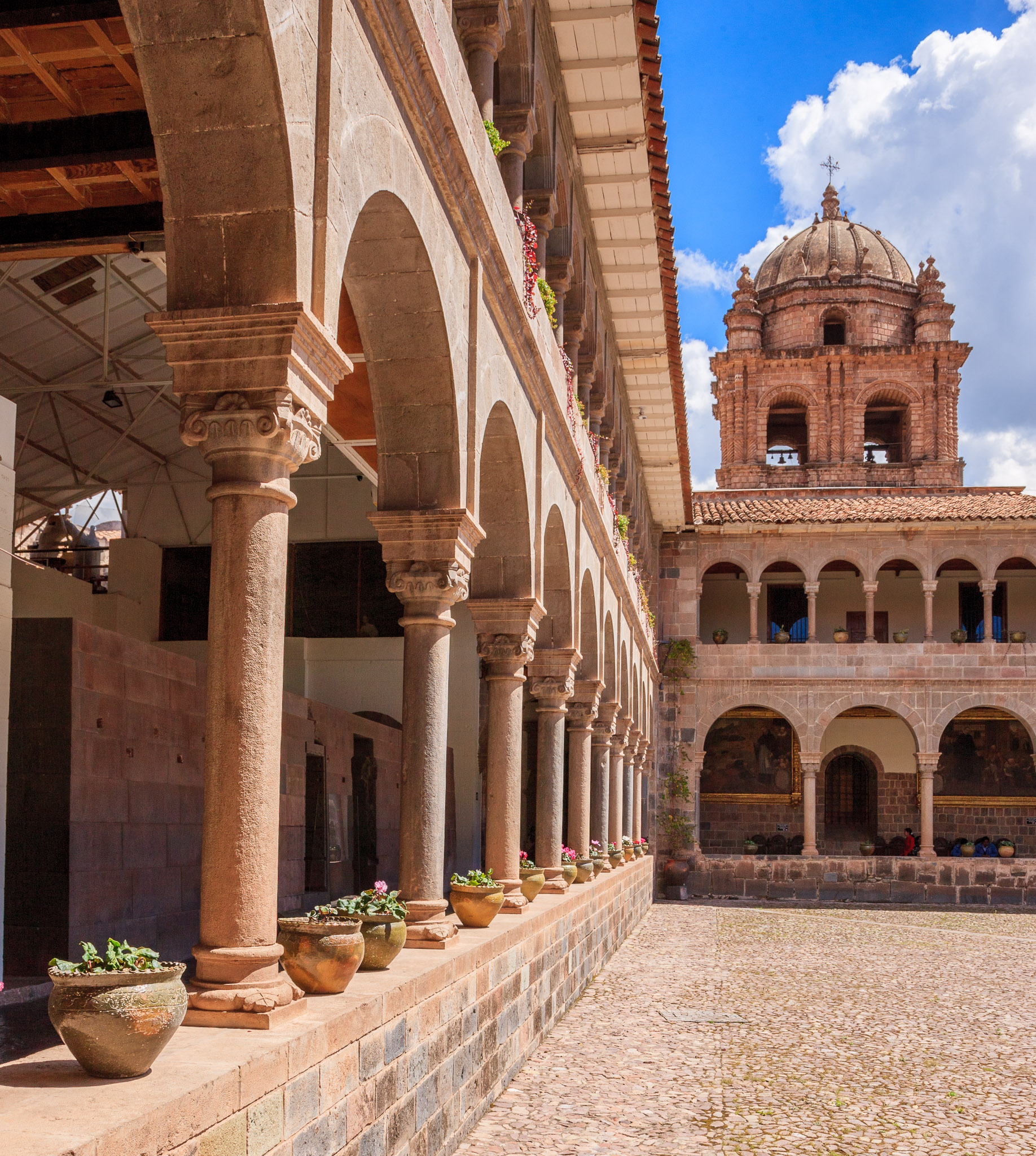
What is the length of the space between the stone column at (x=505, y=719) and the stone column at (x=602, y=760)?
806 cm

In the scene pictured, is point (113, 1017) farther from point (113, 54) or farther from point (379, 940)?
point (113, 54)

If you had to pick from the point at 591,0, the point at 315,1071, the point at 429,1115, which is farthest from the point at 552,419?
the point at 315,1071

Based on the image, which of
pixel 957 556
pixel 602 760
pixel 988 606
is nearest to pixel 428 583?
pixel 602 760

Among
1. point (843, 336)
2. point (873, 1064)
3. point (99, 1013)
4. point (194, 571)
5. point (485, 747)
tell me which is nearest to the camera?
point (99, 1013)

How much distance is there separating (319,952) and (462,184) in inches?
170

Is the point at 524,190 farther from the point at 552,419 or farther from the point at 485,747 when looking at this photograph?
the point at 485,747

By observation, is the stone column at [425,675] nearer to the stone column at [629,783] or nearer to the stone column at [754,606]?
the stone column at [629,783]

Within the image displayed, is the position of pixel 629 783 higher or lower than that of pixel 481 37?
lower

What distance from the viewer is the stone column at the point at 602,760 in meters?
18.2

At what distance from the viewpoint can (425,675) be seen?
734cm

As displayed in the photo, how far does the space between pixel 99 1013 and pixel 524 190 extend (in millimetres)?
8984

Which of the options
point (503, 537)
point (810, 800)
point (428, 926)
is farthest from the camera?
point (810, 800)

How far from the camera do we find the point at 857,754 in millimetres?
31375

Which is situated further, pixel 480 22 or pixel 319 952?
pixel 480 22
